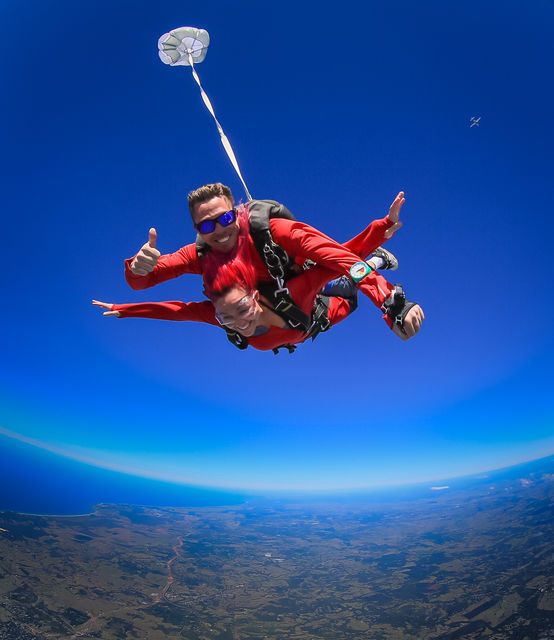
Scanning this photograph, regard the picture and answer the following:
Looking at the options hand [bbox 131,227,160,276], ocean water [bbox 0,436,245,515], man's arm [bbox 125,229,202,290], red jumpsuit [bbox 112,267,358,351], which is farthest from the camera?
ocean water [bbox 0,436,245,515]

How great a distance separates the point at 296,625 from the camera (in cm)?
4838

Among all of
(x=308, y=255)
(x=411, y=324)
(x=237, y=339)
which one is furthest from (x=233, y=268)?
(x=411, y=324)

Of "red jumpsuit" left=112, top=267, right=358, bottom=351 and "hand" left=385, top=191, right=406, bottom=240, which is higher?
"hand" left=385, top=191, right=406, bottom=240

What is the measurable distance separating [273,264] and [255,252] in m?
0.19

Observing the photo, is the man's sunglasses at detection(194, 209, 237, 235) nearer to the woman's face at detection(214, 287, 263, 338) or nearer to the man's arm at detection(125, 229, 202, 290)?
the man's arm at detection(125, 229, 202, 290)

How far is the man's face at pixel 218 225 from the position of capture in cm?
232

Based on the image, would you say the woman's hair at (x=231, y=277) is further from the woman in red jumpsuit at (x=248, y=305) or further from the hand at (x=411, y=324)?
the hand at (x=411, y=324)

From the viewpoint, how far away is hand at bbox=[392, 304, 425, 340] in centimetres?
174

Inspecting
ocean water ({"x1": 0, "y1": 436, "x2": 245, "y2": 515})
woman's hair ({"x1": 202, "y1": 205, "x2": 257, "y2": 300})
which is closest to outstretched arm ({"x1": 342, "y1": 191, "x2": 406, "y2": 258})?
woman's hair ({"x1": 202, "y1": 205, "x2": 257, "y2": 300})

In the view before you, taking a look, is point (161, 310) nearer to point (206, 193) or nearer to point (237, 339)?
point (237, 339)

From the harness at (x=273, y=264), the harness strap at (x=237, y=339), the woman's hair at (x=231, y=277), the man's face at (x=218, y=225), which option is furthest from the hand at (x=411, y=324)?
the harness strap at (x=237, y=339)

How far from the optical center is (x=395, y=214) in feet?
7.88

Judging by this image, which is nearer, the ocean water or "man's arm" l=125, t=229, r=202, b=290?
"man's arm" l=125, t=229, r=202, b=290

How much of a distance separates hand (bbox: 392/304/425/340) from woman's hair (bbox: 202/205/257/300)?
1.14 meters
